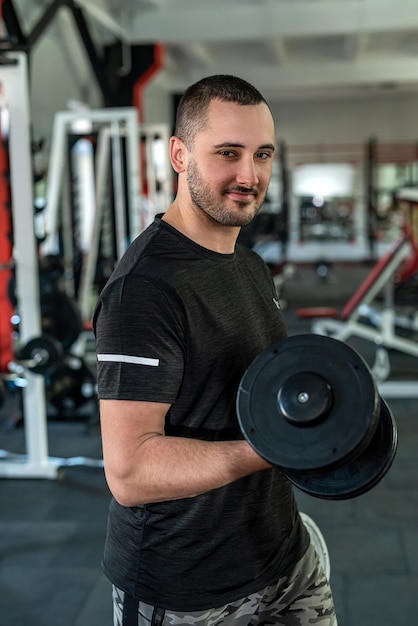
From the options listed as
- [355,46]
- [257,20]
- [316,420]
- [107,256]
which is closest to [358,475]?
[316,420]

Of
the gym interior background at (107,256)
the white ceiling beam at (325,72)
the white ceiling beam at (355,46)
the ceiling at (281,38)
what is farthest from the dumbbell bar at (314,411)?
the white ceiling beam at (325,72)

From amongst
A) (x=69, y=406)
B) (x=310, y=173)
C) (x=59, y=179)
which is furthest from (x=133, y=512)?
(x=310, y=173)

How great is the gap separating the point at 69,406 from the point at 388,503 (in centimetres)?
189

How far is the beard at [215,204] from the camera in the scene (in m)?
0.98

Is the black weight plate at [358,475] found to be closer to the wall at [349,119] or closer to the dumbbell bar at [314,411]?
the dumbbell bar at [314,411]

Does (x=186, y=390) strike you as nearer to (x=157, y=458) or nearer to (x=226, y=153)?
(x=157, y=458)

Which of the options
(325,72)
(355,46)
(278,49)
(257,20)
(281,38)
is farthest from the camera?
(325,72)

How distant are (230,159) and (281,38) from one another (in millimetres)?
7784

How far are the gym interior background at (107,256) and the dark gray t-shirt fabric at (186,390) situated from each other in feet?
2.82

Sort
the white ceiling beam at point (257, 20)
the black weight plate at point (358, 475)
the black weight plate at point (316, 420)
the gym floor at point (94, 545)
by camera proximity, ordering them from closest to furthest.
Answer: the black weight plate at point (316, 420) < the black weight plate at point (358, 475) < the gym floor at point (94, 545) < the white ceiling beam at point (257, 20)

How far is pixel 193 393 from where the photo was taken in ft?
3.19

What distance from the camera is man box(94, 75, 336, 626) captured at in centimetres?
89

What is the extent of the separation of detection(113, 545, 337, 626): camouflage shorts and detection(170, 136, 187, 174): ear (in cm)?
57

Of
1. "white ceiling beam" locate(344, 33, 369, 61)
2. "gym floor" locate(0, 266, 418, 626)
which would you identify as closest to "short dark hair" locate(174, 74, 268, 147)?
"gym floor" locate(0, 266, 418, 626)
